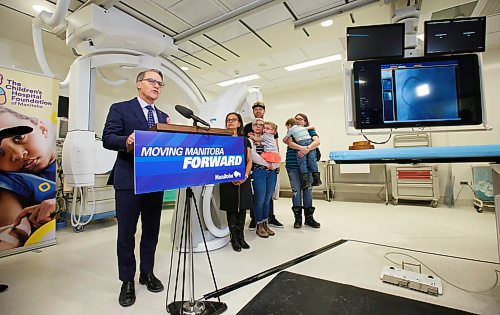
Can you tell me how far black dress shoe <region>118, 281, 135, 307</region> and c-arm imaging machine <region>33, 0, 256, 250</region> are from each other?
90 centimetres

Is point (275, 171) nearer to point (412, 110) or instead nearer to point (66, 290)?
point (412, 110)

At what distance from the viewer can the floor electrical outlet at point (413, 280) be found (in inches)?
63.2

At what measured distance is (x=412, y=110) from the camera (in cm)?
178

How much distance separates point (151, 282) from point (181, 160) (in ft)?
3.51

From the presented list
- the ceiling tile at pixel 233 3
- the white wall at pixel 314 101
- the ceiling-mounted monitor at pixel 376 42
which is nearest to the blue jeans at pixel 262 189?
the white wall at pixel 314 101

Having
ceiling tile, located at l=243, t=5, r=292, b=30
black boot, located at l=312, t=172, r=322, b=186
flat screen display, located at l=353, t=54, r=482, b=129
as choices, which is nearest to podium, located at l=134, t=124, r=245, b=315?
flat screen display, located at l=353, t=54, r=482, b=129

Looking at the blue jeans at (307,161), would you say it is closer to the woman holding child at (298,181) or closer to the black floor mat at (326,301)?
the woman holding child at (298,181)

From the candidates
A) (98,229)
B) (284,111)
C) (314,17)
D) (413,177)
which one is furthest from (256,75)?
(98,229)

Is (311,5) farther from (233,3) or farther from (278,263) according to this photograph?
(278,263)

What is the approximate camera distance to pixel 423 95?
5.76ft

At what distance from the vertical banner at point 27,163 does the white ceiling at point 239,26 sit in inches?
39.8

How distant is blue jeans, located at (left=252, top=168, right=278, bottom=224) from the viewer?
9.25 ft

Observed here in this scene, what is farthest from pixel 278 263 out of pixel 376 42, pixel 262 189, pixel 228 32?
pixel 228 32

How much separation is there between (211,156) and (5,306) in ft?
5.36
